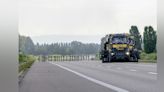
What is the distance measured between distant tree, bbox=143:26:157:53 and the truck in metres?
30.8

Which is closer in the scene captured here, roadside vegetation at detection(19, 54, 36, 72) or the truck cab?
roadside vegetation at detection(19, 54, 36, 72)

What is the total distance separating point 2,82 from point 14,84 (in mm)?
804

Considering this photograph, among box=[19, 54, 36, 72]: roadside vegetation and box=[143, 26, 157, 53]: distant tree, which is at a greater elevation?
box=[143, 26, 157, 53]: distant tree

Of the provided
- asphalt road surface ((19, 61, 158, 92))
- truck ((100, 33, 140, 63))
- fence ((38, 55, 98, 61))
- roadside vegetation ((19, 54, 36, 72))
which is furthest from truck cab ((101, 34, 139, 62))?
fence ((38, 55, 98, 61))

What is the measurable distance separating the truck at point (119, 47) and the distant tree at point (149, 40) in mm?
30775

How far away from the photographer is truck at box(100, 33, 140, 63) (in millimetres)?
54625

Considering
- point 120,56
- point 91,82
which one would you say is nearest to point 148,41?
point 120,56

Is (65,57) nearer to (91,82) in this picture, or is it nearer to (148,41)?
(148,41)

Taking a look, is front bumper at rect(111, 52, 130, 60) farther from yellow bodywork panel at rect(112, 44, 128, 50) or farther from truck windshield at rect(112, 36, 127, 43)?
truck windshield at rect(112, 36, 127, 43)

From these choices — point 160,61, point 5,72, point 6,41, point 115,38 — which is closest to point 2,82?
point 5,72

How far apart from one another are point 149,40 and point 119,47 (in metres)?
45.6

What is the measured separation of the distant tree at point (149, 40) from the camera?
8962 centimetres

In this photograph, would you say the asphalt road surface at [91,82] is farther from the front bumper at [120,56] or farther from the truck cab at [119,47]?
the front bumper at [120,56]

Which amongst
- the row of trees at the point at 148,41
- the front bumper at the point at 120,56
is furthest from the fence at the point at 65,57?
the front bumper at the point at 120,56
